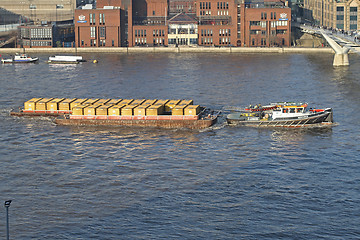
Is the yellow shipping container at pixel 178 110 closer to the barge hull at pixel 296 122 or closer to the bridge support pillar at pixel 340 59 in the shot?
the barge hull at pixel 296 122

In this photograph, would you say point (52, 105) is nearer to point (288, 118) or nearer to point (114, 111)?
point (114, 111)

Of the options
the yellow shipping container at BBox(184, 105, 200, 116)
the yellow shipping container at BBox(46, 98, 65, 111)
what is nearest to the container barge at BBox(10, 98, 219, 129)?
the yellow shipping container at BBox(184, 105, 200, 116)

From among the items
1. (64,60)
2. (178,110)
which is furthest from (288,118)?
(64,60)

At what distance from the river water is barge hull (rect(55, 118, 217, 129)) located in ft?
4.80

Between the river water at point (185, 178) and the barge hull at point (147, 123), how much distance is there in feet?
4.80

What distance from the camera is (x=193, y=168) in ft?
258

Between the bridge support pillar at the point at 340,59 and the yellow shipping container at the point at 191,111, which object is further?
the bridge support pillar at the point at 340,59

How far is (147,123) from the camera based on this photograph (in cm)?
10081

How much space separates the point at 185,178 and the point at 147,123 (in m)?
27.4

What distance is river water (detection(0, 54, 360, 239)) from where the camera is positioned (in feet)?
201

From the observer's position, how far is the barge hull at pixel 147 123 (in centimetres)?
9962

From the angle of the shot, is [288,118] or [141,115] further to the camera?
[141,115]

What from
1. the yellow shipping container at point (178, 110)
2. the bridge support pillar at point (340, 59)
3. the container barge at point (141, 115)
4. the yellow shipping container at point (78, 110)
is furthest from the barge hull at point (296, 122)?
the bridge support pillar at point (340, 59)

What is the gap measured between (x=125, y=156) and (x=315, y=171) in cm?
2367
